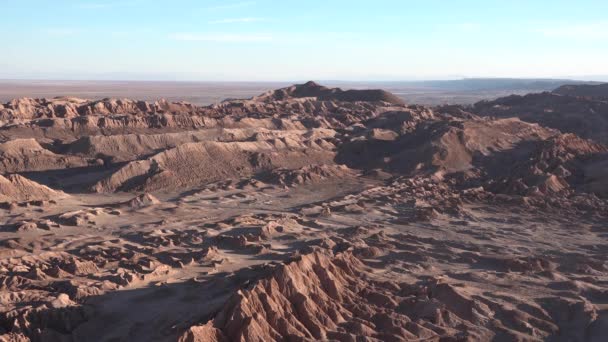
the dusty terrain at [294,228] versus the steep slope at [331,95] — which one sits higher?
the steep slope at [331,95]

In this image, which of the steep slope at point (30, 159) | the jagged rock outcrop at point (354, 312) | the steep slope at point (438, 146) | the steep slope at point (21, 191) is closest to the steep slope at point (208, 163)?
the steep slope at point (438, 146)

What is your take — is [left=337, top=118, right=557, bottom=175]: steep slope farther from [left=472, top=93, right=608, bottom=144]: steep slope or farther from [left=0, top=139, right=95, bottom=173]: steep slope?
[left=0, top=139, right=95, bottom=173]: steep slope

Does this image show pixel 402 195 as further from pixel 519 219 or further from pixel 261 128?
pixel 261 128

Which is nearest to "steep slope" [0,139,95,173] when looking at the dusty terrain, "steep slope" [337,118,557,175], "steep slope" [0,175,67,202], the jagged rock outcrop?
the dusty terrain

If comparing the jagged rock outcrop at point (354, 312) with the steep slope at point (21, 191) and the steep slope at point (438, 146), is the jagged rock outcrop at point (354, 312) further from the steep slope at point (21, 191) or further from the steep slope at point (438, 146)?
the steep slope at point (438, 146)

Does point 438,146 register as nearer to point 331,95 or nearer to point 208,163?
point 208,163

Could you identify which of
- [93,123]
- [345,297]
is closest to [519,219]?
[345,297]

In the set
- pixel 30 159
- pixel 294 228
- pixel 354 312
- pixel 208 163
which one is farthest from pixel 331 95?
pixel 354 312

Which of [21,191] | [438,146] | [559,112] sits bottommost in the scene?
[21,191]
